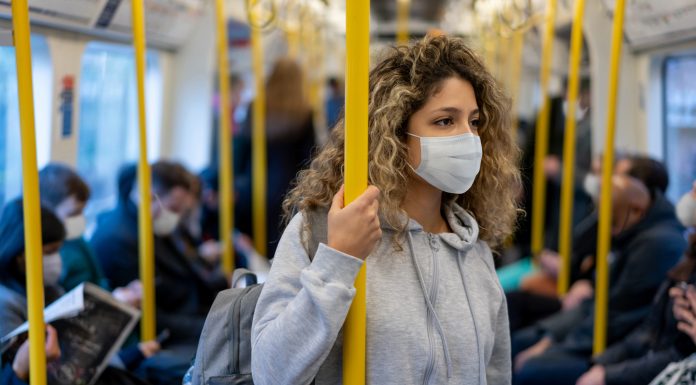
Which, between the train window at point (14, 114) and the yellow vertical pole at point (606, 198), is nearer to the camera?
the train window at point (14, 114)

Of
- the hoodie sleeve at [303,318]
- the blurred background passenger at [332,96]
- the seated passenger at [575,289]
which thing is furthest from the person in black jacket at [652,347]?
the blurred background passenger at [332,96]

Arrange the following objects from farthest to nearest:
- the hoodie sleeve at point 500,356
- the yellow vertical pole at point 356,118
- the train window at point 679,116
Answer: the train window at point 679,116 → the hoodie sleeve at point 500,356 → the yellow vertical pole at point 356,118

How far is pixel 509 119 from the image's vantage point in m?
2.07

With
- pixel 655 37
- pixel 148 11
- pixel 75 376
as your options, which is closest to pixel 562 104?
pixel 655 37

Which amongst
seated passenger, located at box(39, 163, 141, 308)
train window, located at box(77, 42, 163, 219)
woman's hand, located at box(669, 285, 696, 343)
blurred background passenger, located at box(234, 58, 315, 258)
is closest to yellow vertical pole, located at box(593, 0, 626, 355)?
woman's hand, located at box(669, 285, 696, 343)

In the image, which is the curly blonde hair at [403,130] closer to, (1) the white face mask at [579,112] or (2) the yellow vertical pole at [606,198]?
(2) the yellow vertical pole at [606,198]

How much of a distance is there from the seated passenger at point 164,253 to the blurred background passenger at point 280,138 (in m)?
1.46

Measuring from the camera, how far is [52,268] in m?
2.93

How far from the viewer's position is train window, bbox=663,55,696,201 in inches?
136

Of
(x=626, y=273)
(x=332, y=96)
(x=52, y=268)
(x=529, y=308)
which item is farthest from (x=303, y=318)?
(x=332, y=96)

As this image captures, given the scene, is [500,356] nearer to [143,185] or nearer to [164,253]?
[143,185]

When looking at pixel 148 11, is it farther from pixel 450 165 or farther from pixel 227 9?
pixel 450 165

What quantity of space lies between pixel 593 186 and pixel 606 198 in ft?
3.80

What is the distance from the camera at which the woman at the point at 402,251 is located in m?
1.56
